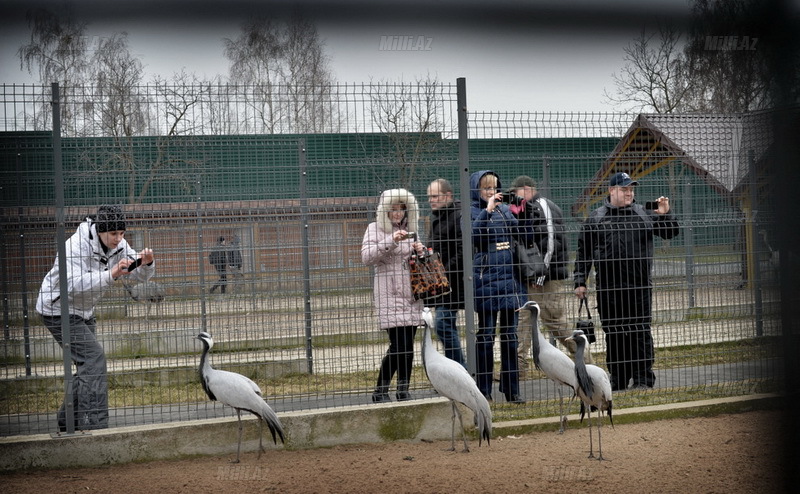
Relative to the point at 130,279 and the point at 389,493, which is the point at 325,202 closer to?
the point at 130,279

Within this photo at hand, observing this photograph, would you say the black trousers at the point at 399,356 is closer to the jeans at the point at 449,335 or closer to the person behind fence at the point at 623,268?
the jeans at the point at 449,335

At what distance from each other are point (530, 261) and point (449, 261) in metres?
1.18

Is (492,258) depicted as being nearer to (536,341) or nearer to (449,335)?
(449,335)

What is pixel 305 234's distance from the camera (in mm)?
7480

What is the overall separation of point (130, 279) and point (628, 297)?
4.68m

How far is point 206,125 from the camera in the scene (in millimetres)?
6008

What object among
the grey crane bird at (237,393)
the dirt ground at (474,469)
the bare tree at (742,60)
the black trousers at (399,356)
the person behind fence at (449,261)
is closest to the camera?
the bare tree at (742,60)

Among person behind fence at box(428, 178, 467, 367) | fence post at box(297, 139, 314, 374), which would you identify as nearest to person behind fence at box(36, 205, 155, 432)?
fence post at box(297, 139, 314, 374)

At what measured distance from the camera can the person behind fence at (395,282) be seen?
7000 mm

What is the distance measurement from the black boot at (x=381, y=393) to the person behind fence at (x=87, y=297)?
2.29 metres

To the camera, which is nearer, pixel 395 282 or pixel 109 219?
pixel 109 219

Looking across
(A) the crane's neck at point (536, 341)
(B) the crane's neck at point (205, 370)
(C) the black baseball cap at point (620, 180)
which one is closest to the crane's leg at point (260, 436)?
(B) the crane's neck at point (205, 370)

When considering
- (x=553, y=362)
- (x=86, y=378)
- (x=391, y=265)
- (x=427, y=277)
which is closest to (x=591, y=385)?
(x=553, y=362)

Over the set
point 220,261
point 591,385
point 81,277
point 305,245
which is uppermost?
point 305,245
